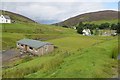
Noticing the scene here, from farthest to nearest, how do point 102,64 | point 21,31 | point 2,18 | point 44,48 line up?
point 2,18 → point 21,31 → point 44,48 → point 102,64

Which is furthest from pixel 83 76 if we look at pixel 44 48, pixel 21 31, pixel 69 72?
pixel 21 31

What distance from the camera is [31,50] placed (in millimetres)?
58844

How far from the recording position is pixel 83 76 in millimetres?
16969

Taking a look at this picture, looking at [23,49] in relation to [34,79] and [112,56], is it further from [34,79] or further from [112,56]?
[34,79]

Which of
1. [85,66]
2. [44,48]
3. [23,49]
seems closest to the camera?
[85,66]

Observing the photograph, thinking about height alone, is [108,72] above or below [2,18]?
below

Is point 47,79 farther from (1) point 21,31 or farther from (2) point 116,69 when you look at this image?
(1) point 21,31

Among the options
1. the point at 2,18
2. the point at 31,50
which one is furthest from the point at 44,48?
the point at 2,18

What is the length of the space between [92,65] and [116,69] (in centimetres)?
205

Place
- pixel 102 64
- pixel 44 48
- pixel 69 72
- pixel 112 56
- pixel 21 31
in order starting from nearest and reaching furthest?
pixel 69 72
pixel 102 64
pixel 112 56
pixel 44 48
pixel 21 31

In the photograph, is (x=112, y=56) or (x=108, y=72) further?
(x=112, y=56)

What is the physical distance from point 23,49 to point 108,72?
155 feet

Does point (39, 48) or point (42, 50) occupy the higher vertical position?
point (39, 48)

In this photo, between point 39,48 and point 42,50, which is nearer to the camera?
point 39,48
